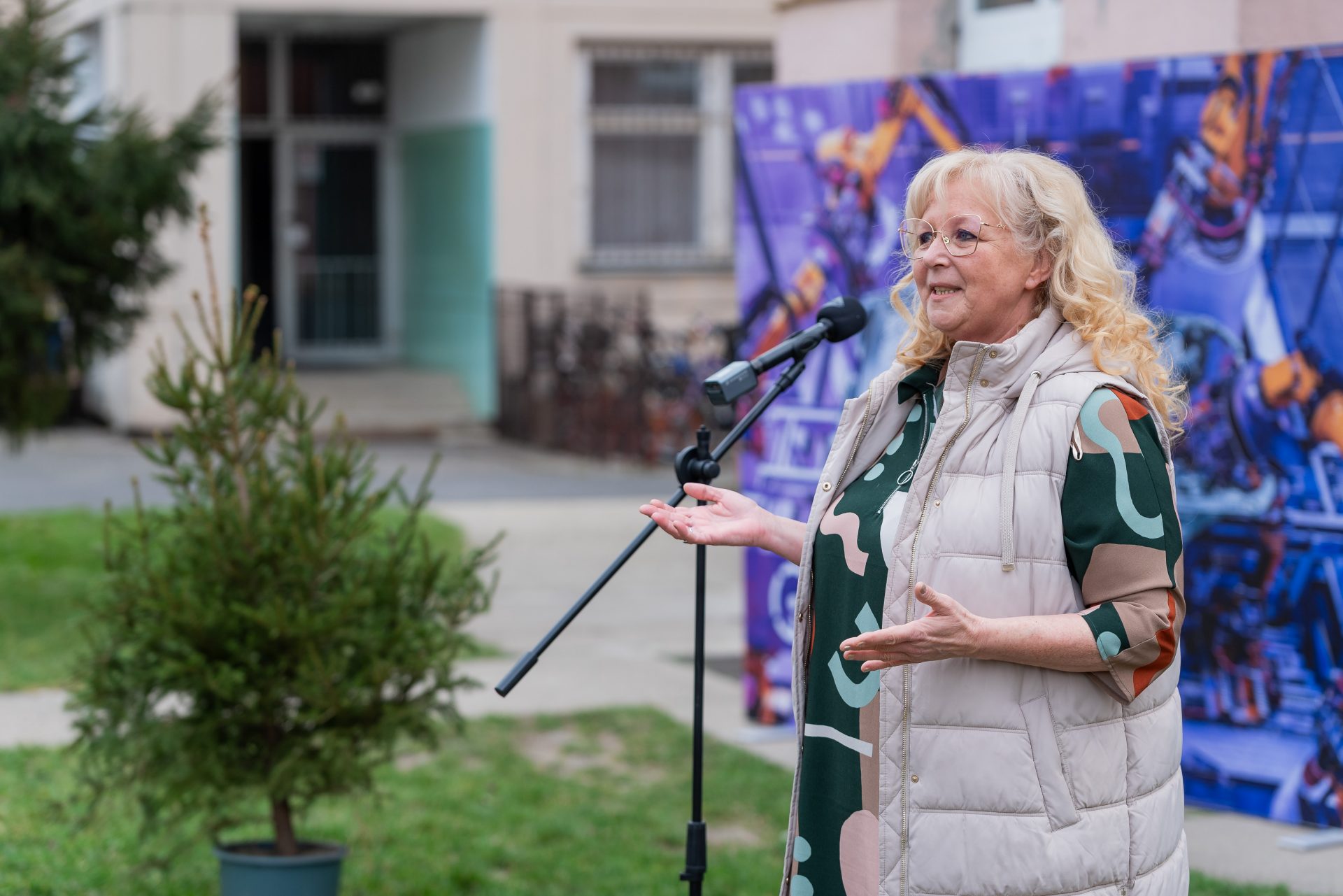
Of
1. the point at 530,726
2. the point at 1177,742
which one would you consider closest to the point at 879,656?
the point at 1177,742

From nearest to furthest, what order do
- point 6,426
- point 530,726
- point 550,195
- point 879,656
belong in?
1. point 879,656
2. point 530,726
3. point 6,426
4. point 550,195

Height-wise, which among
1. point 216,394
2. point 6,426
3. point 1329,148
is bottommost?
point 6,426

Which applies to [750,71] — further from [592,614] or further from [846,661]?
[846,661]

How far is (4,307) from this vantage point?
8.56m

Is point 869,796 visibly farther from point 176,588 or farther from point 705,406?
point 705,406

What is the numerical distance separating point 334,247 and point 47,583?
10208 mm

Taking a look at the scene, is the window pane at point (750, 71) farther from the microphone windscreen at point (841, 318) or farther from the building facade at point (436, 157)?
the microphone windscreen at point (841, 318)

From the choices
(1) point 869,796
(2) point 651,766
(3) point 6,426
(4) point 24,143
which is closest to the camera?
(1) point 869,796

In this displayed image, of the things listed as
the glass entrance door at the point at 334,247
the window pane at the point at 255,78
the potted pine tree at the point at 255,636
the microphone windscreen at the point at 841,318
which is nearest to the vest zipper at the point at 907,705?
the microphone windscreen at the point at 841,318

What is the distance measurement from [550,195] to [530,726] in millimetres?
11251

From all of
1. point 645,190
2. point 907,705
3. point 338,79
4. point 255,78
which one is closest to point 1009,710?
point 907,705

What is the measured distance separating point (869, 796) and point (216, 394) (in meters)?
2.57

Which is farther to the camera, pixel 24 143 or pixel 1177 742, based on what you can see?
pixel 24 143

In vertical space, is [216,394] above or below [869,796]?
above
